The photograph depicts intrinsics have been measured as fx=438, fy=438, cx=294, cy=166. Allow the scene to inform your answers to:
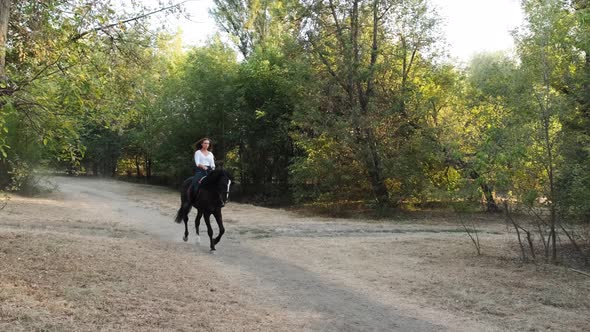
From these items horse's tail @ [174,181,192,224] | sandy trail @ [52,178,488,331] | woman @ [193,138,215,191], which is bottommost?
sandy trail @ [52,178,488,331]

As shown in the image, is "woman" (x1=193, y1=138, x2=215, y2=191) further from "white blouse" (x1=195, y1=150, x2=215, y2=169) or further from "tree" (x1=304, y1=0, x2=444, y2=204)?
"tree" (x1=304, y1=0, x2=444, y2=204)

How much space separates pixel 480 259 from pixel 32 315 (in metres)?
8.37

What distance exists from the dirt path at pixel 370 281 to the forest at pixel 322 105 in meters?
1.82

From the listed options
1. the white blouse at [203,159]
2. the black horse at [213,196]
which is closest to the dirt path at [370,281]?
the black horse at [213,196]

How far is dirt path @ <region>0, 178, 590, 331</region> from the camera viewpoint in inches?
210

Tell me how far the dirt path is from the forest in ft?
5.97

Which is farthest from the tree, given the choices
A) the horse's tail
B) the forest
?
the horse's tail

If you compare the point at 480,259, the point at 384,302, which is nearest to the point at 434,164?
the point at 480,259

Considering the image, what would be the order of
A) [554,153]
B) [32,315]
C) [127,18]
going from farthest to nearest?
[554,153] → [127,18] → [32,315]

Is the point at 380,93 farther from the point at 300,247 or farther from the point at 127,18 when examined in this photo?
the point at 127,18

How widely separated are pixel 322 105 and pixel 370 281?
507 inches

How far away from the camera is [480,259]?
9.45 m

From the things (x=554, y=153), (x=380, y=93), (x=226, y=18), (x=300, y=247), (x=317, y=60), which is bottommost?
(x=300, y=247)

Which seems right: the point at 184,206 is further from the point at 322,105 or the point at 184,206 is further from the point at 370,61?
the point at 370,61
